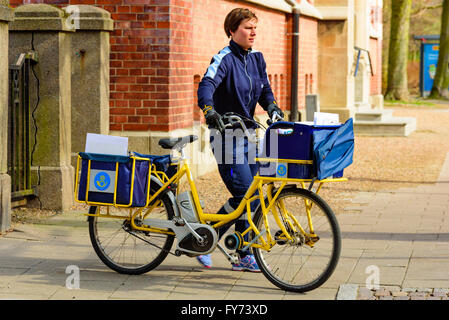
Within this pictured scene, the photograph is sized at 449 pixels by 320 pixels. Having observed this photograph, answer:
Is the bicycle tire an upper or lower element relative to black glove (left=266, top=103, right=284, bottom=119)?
lower

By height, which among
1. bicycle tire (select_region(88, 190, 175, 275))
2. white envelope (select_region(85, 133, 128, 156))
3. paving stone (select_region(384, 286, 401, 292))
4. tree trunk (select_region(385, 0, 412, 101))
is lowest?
paving stone (select_region(384, 286, 401, 292))

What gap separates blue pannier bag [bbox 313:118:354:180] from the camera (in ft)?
17.8

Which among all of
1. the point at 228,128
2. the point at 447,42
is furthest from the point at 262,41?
the point at 447,42

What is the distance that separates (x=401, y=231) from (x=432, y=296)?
96.5 inches

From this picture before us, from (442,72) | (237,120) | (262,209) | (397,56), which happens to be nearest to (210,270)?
(262,209)

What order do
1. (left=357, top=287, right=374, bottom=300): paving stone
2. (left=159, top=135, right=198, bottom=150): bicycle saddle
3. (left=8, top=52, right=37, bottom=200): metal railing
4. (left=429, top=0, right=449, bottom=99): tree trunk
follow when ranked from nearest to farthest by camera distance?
(left=357, top=287, right=374, bottom=300): paving stone, (left=159, top=135, right=198, bottom=150): bicycle saddle, (left=8, top=52, right=37, bottom=200): metal railing, (left=429, top=0, right=449, bottom=99): tree trunk

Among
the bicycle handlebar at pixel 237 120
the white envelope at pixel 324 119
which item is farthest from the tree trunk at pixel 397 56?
the white envelope at pixel 324 119

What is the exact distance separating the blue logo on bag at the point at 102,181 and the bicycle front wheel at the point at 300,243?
1018 mm

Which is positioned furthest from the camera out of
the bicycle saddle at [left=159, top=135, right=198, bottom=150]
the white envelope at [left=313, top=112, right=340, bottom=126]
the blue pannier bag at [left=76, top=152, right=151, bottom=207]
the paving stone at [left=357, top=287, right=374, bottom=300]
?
the bicycle saddle at [left=159, top=135, right=198, bottom=150]

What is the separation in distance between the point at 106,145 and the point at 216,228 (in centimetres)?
94

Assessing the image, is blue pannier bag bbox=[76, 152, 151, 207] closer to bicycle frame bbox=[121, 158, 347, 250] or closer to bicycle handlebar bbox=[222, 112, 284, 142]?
bicycle frame bbox=[121, 158, 347, 250]

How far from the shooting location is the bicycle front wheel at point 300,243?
5627 millimetres

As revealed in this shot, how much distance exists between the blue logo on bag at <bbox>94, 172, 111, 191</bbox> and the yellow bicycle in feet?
0.19

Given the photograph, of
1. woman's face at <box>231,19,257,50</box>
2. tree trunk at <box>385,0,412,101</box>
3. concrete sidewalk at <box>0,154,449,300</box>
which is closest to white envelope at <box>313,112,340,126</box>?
woman's face at <box>231,19,257,50</box>
